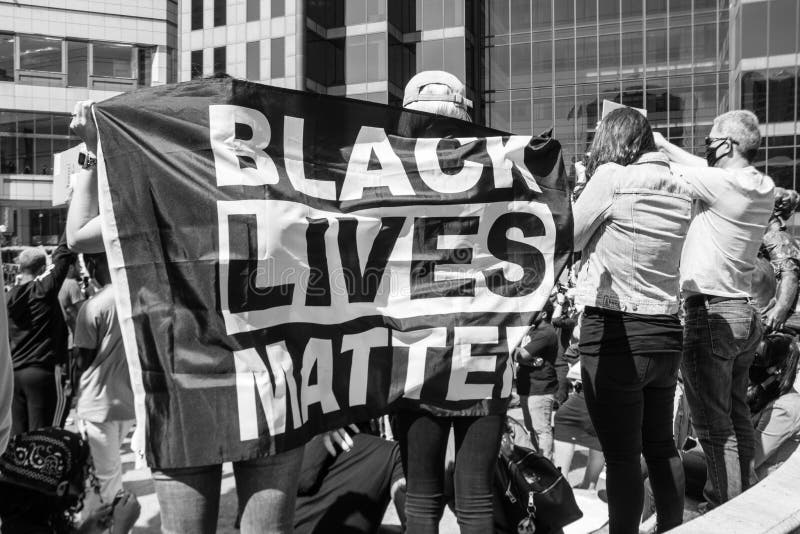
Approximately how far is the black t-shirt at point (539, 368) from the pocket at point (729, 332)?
2012 millimetres

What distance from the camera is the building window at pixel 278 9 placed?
115ft

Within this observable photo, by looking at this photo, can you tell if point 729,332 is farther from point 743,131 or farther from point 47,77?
point 47,77

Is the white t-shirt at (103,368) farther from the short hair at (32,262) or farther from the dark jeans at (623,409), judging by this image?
the dark jeans at (623,409)

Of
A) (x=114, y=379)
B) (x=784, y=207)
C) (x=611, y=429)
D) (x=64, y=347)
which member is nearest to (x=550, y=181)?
(x=611, y=429)

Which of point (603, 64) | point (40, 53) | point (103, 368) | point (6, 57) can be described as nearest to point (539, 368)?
point (103, 368)

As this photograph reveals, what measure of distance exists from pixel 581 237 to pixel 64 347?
152 inches

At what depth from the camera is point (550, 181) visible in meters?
2.78

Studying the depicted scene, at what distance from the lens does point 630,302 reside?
2611 millimetres

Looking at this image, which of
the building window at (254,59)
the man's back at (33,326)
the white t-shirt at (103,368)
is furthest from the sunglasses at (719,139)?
the building window at (254,59)

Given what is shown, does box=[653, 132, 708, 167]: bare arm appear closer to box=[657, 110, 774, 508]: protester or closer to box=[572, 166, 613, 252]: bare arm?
box=[657, 110, 774, 508]: protester

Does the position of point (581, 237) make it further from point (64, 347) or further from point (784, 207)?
point (64, 347)

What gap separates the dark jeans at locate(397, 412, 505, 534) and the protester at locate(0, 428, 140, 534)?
1.59m

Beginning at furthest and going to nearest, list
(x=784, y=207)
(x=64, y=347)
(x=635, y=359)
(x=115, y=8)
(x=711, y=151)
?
(x=115, y=8)
(x=784, y=207)
(x=64, y=347)
(x=711, y=151)
(x=635, y=359)

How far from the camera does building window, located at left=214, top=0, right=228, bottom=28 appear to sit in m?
36.4
